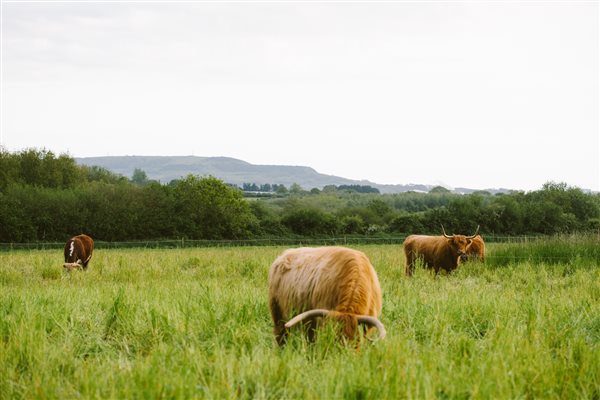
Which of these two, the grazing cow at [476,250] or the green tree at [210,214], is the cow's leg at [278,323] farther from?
the green tree at [210,214]

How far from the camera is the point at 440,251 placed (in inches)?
675

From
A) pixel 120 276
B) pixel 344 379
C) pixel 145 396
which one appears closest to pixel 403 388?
pixel 344 379

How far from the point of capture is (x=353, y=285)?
5.67 m

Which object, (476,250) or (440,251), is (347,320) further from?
(476,250)

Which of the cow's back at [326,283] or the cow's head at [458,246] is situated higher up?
the cow's back at [326,283]

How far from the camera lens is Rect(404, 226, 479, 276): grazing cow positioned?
16641 millimetres

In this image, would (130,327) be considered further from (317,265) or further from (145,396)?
(145,396)

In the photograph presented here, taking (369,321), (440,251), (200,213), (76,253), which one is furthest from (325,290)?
(200,213)

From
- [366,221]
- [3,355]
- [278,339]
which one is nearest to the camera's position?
[3,355]

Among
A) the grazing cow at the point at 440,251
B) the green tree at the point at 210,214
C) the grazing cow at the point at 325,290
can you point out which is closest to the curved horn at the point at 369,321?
the grazing cow at the point at 325,290

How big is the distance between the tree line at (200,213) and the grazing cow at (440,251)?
41055 millimetres

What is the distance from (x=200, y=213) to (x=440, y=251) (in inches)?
1749

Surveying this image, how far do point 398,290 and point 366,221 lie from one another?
57163 mm

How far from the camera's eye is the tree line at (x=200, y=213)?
54688 mm
